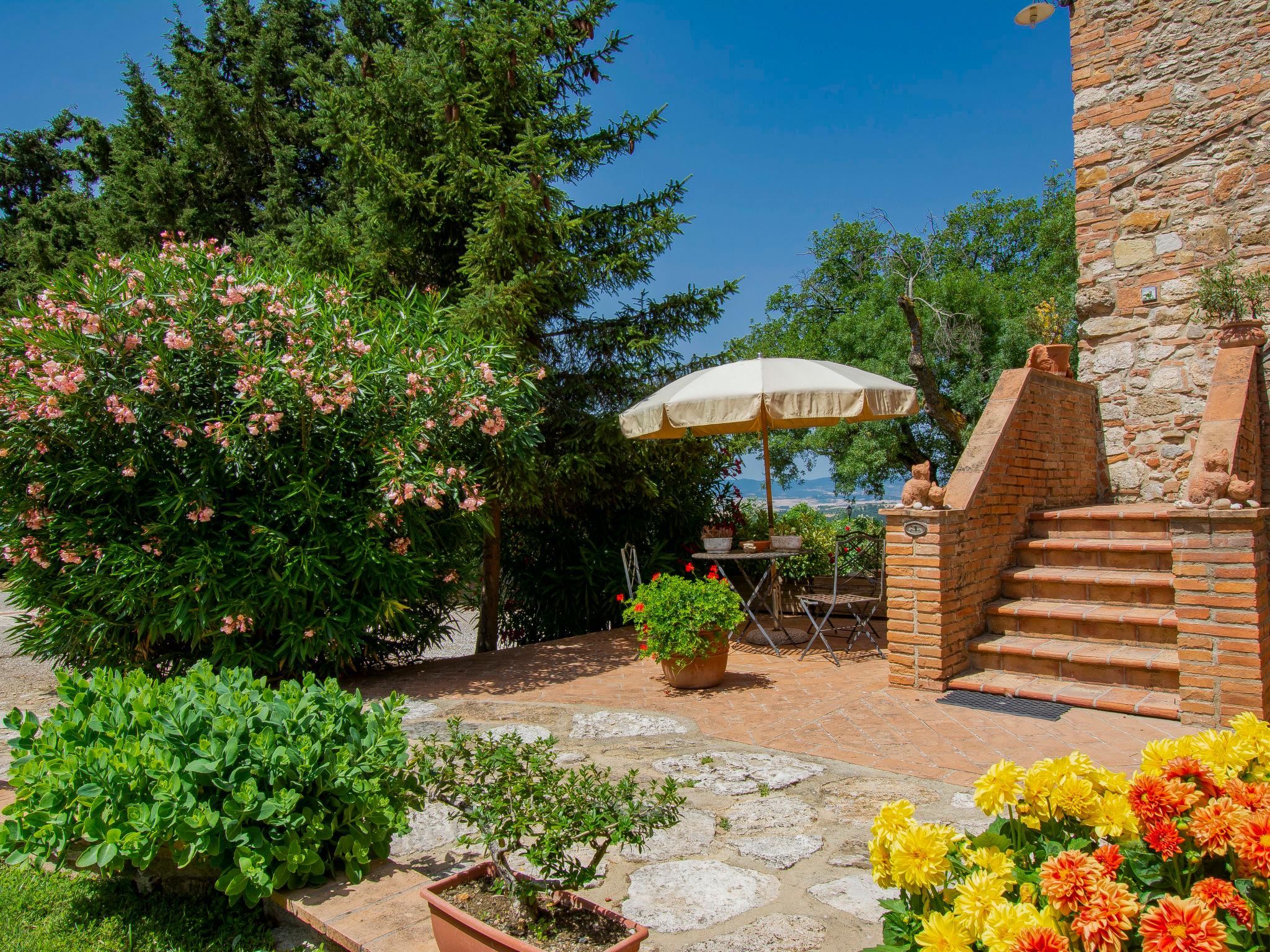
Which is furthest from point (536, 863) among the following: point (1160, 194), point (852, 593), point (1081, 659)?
point (1160, 194)

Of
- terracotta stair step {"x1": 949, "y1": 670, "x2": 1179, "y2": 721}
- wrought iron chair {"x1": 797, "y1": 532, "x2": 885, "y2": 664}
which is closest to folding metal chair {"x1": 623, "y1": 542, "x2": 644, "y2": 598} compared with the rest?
wrought iron chair {"x1": 797, "y1": 532, "x2": 885, "y2": 664}

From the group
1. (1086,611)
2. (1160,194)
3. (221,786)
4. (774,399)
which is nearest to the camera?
(221,786)

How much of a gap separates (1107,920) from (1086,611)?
4489 millimetres

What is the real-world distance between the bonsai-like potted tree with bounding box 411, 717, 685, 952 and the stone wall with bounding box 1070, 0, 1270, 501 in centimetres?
684

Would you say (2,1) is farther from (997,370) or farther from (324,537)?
(997,370)

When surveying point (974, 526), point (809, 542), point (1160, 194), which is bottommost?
point (809, 542)

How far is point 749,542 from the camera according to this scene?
679 cm

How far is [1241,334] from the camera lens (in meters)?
6.08

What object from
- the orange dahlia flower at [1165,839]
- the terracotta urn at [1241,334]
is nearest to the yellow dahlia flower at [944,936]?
the orange dahlia flower at [1165,839]

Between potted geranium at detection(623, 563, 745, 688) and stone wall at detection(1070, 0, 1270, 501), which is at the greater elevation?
stone wall at detection(1070, 0, 1270, 501)

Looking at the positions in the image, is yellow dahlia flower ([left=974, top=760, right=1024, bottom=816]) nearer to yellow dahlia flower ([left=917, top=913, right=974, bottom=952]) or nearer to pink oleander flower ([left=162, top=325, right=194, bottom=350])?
yellow dahlia flower ([left=917, top=913, right=974, bottom=952])

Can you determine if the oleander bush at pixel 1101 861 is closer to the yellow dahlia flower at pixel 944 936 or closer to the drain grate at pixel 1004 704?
the yellow dahlia flower at pixel 944 936

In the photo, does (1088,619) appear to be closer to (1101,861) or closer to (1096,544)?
(1096,544)

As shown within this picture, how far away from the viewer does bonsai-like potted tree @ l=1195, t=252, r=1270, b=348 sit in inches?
261
